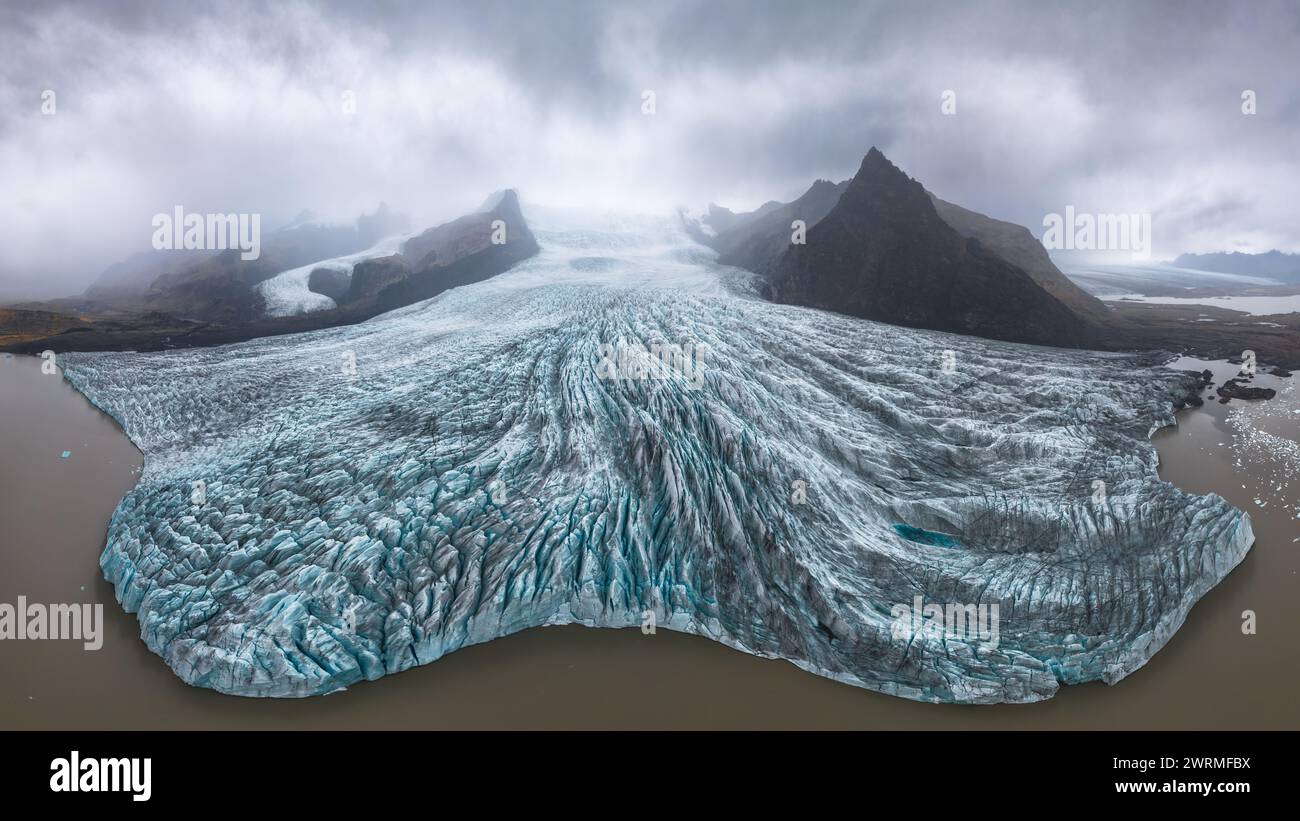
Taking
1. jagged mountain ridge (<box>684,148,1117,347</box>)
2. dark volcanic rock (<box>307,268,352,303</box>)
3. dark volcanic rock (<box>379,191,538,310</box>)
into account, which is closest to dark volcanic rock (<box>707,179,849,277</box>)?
jagged mountain ridge (<box>684,148,1117,347</box>)

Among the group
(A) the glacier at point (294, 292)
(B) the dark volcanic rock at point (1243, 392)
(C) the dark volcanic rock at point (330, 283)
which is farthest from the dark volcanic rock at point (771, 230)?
(A) the glacier at point (294, 292)

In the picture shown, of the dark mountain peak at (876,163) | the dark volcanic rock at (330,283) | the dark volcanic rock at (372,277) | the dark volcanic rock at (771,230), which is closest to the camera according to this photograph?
the dark mountain peak at (876,163)

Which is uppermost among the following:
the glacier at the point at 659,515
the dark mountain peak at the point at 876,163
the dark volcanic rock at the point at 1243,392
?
→ the dark mountain peak at the point at 876,163

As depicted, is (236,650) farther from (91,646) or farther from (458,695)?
(458,695)

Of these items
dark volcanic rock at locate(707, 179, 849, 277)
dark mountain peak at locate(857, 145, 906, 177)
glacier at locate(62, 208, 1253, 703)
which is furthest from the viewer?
dark volcanic rock at locate(707, 179, 849, 277)

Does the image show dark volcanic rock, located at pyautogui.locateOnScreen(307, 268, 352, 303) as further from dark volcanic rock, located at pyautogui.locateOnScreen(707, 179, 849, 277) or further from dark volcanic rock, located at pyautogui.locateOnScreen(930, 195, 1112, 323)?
dark volcanic rock, located at pyautogui.locateOnScreen(930, 195, 1112, 323)

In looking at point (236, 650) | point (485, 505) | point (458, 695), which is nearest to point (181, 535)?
point (236, 650)

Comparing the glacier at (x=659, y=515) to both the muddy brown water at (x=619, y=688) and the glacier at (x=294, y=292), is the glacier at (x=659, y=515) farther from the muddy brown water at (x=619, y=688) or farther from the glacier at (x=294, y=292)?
the glacier at (x=294, y=292)
